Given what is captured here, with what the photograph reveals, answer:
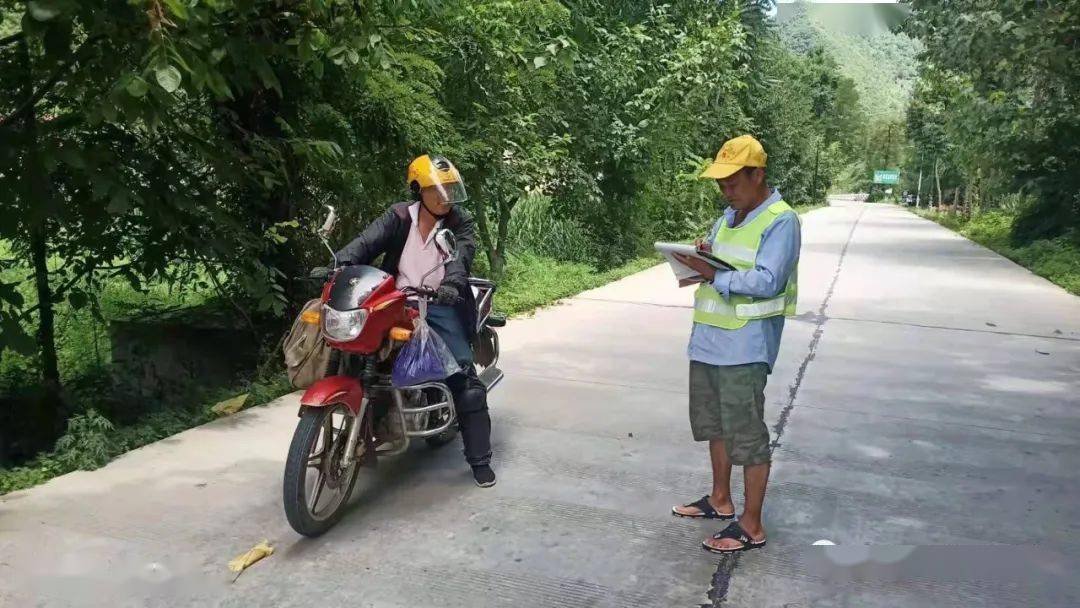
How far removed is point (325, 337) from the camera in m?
3.53

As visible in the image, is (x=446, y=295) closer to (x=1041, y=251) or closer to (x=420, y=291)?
(x=420, y=291)

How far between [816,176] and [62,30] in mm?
60656

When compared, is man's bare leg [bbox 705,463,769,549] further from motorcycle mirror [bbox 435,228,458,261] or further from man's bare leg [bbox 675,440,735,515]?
motorcycle mirror [bbox 435,228,458,261]

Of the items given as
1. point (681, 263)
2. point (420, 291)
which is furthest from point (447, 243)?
point (681, 263)

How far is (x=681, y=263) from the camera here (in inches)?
135

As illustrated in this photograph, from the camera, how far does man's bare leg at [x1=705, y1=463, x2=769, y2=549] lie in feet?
11.6

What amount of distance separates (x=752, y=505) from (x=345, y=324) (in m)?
1.86

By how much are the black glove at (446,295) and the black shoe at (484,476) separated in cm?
95

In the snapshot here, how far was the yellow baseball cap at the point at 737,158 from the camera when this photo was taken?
335 cm

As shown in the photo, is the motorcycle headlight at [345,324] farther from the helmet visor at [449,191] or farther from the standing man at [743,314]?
the standing man at [743,314]

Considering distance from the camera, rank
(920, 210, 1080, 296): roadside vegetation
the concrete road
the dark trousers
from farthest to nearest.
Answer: (920, 210, 1080, 296): roadside vegetation → the dark trousers → the concrete road

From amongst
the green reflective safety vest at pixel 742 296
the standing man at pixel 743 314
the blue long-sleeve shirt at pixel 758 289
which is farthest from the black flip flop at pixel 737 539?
the green reflective safety vest at pixel 742 296

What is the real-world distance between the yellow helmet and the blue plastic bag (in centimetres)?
64

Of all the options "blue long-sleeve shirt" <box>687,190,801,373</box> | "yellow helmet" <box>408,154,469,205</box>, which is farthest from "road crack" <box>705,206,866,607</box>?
"yellow helmet" <box>408,154,469,205</box>
